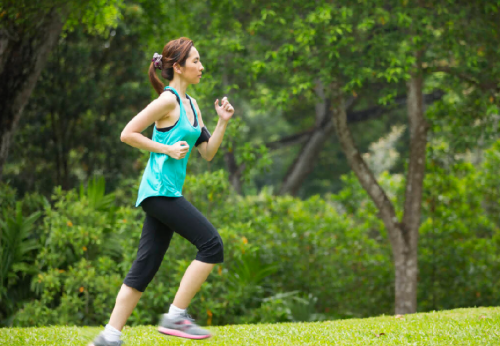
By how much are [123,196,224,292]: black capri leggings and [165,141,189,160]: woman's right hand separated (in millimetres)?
282

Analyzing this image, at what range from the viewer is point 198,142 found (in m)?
3.88

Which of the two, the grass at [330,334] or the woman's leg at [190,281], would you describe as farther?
the grass at [330,334]

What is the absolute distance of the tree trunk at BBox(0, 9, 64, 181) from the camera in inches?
270

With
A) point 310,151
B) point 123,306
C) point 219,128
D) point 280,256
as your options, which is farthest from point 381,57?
point 310,151

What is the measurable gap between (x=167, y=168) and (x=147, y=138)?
227mm

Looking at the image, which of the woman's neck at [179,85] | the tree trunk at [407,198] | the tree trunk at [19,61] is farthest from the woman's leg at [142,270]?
the tree trunk at [407,198]

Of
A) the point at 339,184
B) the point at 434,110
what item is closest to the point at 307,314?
the point at 434,110

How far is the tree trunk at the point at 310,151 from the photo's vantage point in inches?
595

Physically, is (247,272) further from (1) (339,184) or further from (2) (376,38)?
(1) (339,184)

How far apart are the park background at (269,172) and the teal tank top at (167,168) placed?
371cm

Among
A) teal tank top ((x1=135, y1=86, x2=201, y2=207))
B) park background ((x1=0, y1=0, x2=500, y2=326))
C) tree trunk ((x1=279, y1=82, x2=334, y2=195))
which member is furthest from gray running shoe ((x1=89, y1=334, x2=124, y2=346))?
tree trunk ((x1=279, y1=82, x2=334, y2=195))

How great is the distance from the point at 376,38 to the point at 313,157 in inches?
340

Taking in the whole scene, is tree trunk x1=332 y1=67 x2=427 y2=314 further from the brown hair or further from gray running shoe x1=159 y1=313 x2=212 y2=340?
gray running shoe x1=159 y1=313 x2=212 y2=340

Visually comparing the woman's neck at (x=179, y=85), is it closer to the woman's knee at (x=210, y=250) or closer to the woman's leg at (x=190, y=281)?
the woman's knee at (x=210, y=250)
